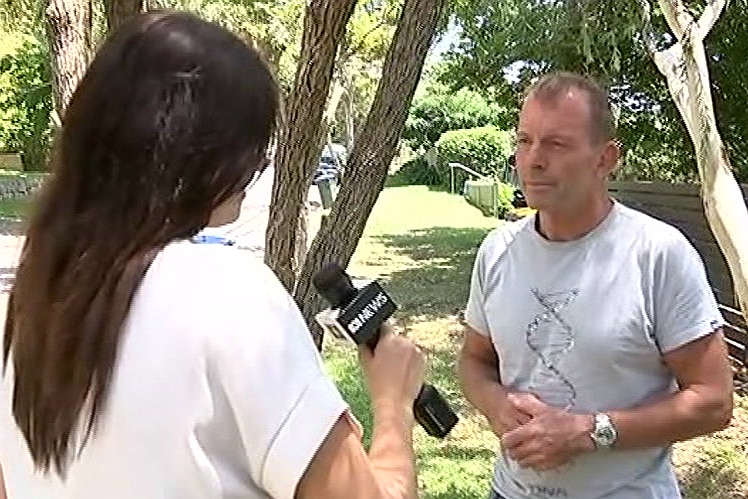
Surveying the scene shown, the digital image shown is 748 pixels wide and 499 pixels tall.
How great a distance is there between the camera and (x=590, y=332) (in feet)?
7.65

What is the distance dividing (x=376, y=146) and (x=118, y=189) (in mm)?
3032

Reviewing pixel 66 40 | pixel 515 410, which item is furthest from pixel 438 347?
pixel 515 410

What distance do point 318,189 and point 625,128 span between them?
12518mm

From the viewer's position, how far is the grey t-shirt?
2.30 metres

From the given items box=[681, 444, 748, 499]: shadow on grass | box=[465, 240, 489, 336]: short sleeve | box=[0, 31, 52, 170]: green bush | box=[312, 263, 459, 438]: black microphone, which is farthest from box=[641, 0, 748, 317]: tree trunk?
box=[0, 31, 52, 170]: green bush

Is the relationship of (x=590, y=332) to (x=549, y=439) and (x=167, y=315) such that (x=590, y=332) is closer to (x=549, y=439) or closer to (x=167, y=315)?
(x=549, y=439)

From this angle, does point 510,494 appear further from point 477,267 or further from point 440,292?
point 440,292

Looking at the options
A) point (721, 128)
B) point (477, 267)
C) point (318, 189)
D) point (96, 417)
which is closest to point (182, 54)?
point (96, 417)

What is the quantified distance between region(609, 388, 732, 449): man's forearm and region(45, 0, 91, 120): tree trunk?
252 cm

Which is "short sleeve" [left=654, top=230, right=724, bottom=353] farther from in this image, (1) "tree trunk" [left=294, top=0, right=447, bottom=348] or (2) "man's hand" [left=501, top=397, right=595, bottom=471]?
(1) "tree trunk" [left=294, top=0, right=447, bottom=348]

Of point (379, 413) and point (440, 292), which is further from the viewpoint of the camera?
point (440, 292)

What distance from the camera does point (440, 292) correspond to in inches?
511

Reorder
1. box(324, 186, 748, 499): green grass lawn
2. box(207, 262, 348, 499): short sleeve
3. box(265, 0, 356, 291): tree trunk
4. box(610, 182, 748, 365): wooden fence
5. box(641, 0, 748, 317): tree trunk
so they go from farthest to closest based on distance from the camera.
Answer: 1. box(610, 182, 748, 365): wooden fence
2. box(324, 186, 748, 499): green grass lawn
3. box(641, 0, 748, 317): tree trunk
4. box(265, 0, 356, 291): tree trunk
5. box(207, 262, 348, 499): short sleeve

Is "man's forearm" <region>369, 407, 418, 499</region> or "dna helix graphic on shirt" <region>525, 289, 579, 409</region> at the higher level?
"man's forearm" <region>369, 407, 418, 499</region>
